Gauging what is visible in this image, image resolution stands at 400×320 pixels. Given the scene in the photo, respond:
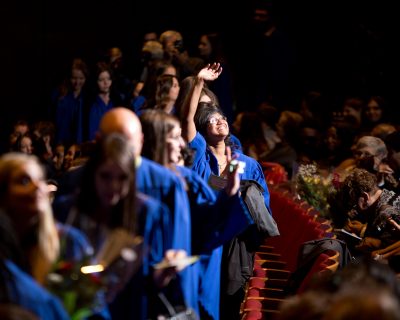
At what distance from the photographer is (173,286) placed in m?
5.47

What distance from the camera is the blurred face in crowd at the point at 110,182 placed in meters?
4.46

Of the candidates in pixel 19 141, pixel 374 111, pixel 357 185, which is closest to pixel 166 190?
pixel 357 185

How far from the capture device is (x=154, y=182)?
202 inches

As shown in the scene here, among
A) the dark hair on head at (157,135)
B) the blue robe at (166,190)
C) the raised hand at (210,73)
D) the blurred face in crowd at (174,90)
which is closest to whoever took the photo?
the blue robe at (166,190)

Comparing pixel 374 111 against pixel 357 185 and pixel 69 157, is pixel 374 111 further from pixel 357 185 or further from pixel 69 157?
pixel 357 185

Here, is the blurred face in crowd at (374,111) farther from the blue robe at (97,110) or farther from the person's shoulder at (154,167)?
the person's shoulder at (154,167)

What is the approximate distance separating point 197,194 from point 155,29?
30.6 feet

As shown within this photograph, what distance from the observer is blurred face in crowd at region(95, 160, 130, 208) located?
4461mm

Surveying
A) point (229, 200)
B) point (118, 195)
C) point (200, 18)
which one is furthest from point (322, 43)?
point (118, 195)

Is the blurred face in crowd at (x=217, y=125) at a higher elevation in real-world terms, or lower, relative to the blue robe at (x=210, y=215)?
higher

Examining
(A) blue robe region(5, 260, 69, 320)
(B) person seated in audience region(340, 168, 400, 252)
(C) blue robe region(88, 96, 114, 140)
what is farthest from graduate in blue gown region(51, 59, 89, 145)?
(A) blue robe region(5, 260, 69, 320)

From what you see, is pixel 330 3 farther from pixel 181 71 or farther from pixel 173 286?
pixel 173 286

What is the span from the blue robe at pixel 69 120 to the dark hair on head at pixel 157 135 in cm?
628

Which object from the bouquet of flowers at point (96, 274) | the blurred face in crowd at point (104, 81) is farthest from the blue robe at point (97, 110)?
the bouquet of flowers at point (96, 274)
